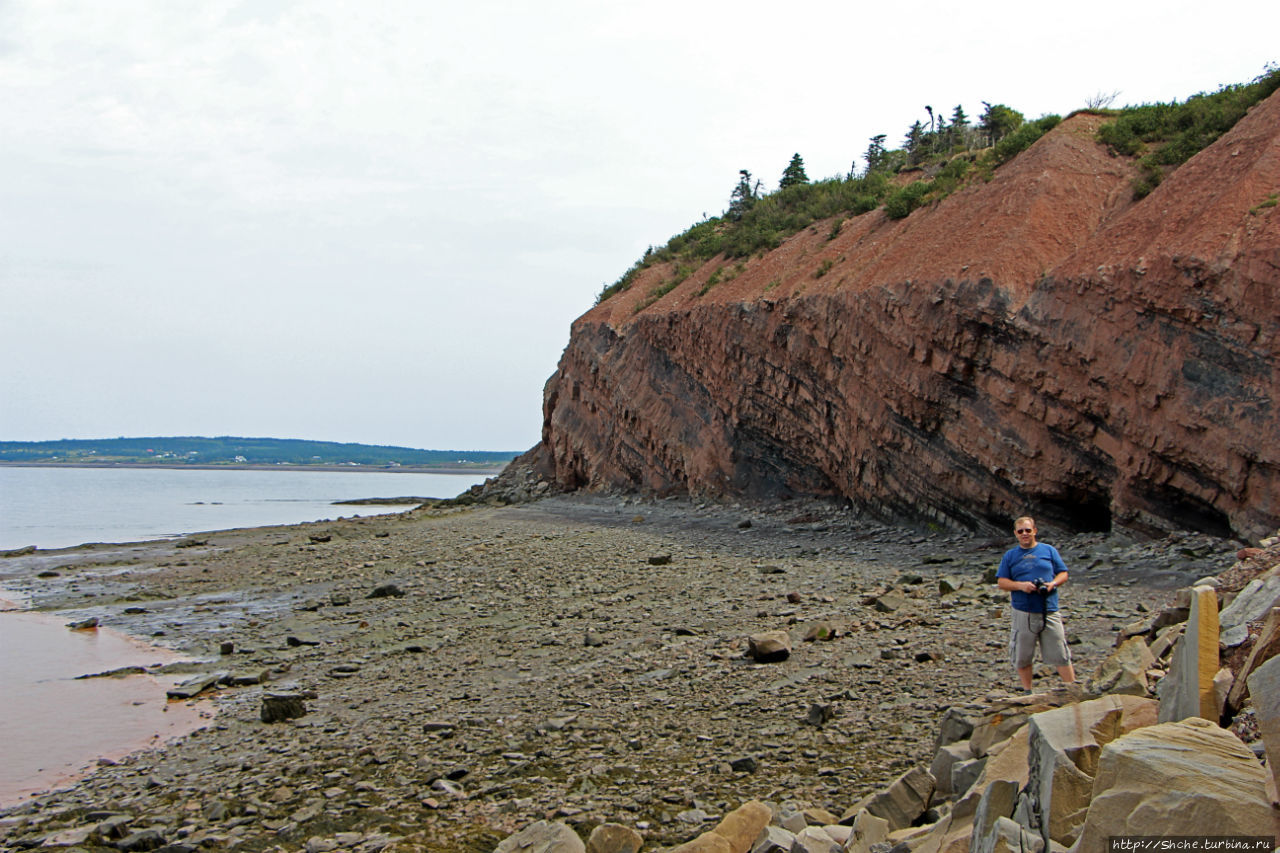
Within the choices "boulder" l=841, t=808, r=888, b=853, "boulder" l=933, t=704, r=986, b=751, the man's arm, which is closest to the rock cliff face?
the man's arm

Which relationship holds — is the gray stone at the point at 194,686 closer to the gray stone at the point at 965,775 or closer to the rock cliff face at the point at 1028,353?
the gray stone at the point at 965,775

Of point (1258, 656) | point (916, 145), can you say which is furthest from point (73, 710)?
point (916, 145)

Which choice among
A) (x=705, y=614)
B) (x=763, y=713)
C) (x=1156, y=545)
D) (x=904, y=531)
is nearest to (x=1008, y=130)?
(x=904, y=531)

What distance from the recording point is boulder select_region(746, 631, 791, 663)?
891cm

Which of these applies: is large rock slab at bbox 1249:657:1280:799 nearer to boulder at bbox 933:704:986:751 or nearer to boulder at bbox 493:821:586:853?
boulder at bbox 933:704:986:751

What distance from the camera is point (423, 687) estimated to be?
958 cm

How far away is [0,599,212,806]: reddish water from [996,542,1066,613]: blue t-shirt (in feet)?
25.8

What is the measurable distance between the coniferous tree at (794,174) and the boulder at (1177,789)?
37.9 m

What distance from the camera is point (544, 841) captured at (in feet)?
17.0

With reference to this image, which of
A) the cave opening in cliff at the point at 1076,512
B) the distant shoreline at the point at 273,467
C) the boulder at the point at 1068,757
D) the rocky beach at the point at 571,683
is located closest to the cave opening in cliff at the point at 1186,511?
the rocky beach at the point at 571,683

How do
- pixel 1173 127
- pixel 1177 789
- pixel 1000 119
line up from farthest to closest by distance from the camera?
pixel 1000 119
pixel 1173 127
pixel 1177 789

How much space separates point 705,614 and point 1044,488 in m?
7.49

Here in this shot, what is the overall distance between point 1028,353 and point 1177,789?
13.8 m

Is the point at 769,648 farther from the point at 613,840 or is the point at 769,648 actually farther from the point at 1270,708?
the point at 1270,708
